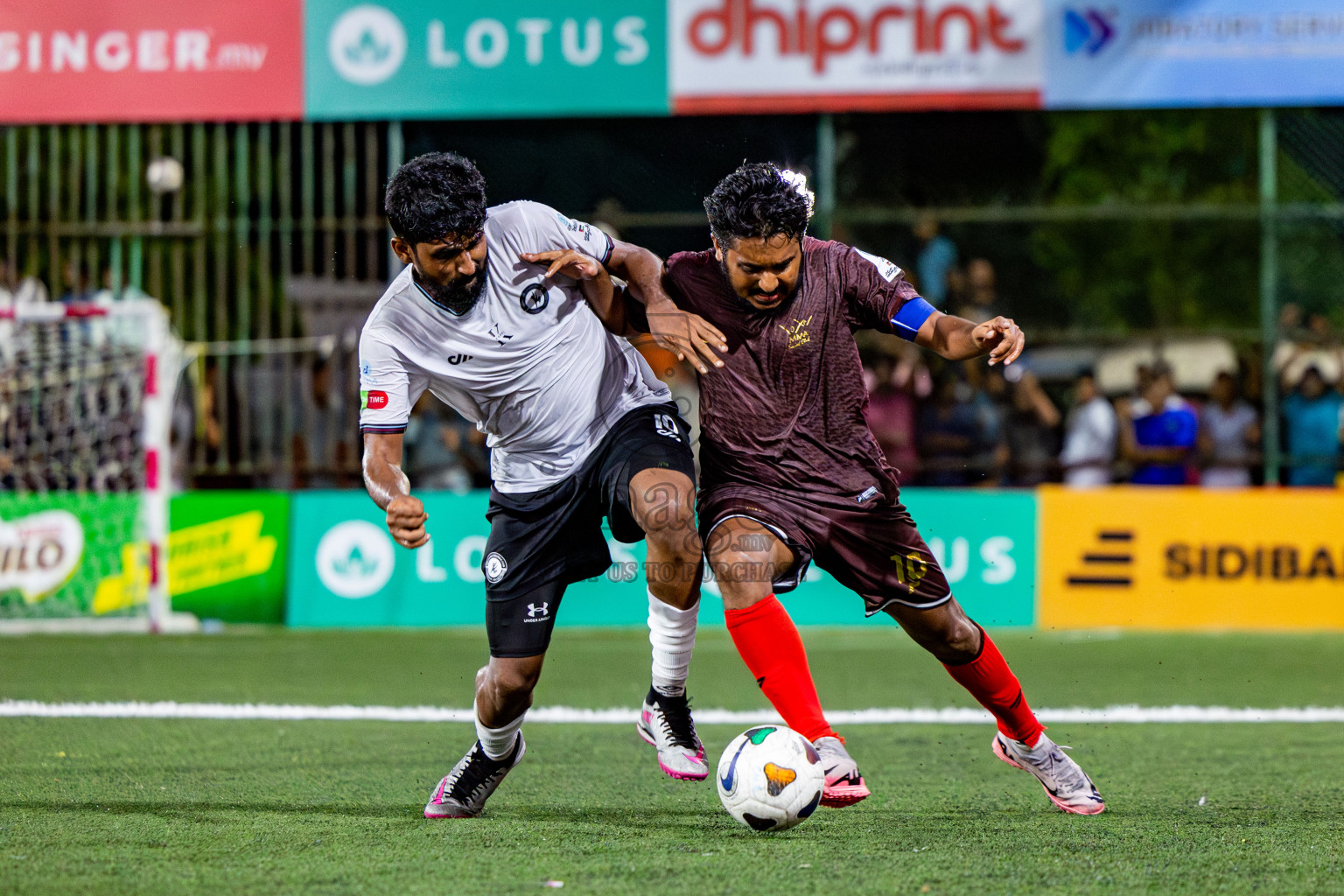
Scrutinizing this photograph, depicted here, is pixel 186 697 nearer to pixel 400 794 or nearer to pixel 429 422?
pixel 400 794

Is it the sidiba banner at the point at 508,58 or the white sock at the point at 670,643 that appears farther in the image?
the sidiba banner at the point at 508,58

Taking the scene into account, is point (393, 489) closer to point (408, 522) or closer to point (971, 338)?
point (408, 522)

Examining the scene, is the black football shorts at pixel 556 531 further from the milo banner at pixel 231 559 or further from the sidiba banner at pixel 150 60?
the sidiba banner at pixel 150 60

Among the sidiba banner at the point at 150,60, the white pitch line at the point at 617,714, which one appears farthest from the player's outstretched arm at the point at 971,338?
the sidiba banner at the point at 150,60

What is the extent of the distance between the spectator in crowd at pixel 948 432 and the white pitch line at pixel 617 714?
4.50 m

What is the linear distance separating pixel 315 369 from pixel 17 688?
14.8 ft

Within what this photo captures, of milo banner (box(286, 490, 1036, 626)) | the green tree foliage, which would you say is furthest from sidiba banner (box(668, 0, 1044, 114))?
the green tree foliage

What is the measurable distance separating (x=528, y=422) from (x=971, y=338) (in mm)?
1457

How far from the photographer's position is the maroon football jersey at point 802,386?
497 cm

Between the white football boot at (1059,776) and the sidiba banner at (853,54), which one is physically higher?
the sidiba banner at (853,54)

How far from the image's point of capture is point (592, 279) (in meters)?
5.30

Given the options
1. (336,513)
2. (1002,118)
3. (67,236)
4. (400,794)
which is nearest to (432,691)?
(400,794)

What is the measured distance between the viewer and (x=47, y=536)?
37.9 ft

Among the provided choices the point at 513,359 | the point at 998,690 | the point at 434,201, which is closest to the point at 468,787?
the point at 513,359
